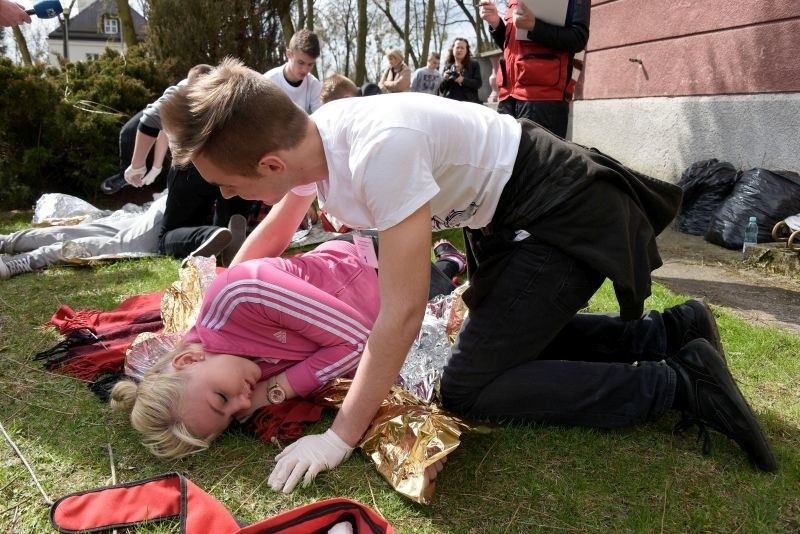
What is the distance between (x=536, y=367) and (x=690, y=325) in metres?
0.63

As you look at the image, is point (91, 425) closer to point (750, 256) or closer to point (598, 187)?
point (598, 187)

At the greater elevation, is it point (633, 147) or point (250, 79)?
point (250, 79)

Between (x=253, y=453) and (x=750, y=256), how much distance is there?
345cm

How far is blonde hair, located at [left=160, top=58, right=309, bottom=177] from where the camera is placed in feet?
5.00

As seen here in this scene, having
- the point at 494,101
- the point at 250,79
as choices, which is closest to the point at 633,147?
the point at 494,101

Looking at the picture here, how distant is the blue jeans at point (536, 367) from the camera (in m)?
1.87

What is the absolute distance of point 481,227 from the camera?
6.41ft

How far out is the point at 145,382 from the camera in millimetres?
2010

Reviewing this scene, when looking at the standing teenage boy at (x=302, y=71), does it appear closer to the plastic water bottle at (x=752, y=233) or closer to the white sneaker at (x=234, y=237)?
the white sneaker at (x=234, y=237)

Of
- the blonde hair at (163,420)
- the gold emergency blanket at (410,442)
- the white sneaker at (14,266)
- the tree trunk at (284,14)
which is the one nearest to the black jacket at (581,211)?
the gold emergency blanket at (410,442)

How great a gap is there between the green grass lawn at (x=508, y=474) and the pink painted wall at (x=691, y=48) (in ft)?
10.8

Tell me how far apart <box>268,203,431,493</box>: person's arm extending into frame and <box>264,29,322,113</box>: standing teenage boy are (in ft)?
13.0

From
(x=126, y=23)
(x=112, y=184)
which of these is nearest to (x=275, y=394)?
(x=112, y=184)

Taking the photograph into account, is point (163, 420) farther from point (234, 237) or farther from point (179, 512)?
point (234, 237)
